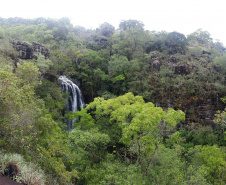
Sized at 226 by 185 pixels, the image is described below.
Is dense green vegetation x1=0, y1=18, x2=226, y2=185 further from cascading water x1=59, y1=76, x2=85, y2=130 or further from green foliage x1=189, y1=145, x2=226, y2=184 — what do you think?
cascading water x1=59, y1=76, x2=85, y2=130

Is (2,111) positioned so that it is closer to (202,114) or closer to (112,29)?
(202,114)

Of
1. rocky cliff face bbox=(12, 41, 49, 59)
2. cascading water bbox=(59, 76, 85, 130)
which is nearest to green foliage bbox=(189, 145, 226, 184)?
cascading water bbox=(59, 76, 85, 130)

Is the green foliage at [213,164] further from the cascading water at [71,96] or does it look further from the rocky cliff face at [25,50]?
the rocky cliff face at [25,50]

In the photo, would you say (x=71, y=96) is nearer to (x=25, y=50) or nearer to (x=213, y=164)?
(x=25, y=50)

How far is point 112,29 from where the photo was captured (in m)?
43.5

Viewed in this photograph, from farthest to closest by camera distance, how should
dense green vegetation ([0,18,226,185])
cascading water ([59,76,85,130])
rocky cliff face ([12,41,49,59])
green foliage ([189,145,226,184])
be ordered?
cascading water ([59,76,85,130])
rocky cliff face ([12,41,49,59])
green foliage ([189,145,226,184])
dense green vegetation ([0,18,226,185])

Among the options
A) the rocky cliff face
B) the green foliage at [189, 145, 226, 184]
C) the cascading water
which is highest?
the rocky cliff face

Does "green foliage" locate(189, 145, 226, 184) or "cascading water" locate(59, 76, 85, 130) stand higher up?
"cascading water" locate(59, 76, 85, 130)

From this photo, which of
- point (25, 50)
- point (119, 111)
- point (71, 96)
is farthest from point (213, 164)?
point (25, 50)

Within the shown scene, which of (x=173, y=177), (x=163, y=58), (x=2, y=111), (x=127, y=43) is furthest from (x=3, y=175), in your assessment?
(x=127, y=43)

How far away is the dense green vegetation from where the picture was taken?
6.37 m

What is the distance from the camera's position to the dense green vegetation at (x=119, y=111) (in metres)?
6.37

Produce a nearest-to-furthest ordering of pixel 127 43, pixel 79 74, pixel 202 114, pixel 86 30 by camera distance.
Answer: pixel 202 114 < pixel 79 74 < pixel 127 43 < pixel 86 30

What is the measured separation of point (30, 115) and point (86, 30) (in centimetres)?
4506
